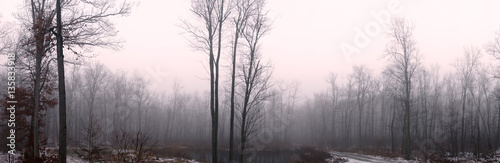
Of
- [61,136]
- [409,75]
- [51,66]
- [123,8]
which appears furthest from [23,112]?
[409,75]

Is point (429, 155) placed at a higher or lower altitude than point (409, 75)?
lower

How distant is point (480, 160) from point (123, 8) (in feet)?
82.1

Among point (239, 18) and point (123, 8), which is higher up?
point (239, 18)

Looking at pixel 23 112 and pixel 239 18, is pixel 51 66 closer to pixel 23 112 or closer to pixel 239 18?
pixel 23 112

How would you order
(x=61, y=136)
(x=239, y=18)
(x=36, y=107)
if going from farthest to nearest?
(x=239, y=18) → (x=36, y=107) → (x=61, y=136)

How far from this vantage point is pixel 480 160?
19.9 meters

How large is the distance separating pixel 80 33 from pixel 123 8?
1.82 m

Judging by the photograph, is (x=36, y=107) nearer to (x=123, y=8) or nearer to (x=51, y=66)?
(x=51, y=66)

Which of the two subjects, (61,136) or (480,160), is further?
(480,160)

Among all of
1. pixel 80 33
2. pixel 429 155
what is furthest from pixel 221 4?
pixel 429 155

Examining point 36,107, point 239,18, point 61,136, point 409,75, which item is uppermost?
point 239,18

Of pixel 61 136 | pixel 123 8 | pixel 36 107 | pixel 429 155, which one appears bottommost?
pixel 429 155

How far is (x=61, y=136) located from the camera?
8.75 metres

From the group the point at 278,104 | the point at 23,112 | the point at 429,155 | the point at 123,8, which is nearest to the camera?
the point at 123,8
